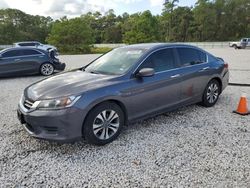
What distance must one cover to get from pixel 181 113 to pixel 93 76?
205cm

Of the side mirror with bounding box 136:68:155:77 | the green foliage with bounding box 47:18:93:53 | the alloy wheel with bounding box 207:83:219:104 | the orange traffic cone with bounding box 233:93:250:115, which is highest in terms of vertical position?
the green foliage with bounding box 47:18:93:53

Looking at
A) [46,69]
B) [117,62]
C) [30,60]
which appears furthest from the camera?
[46,69]

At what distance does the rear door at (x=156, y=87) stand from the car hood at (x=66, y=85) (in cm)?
49

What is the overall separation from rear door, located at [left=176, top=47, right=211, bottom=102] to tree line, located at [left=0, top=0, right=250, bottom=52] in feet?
113

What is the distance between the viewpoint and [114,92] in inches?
140

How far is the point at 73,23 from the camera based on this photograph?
118 ft

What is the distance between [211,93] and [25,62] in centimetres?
773

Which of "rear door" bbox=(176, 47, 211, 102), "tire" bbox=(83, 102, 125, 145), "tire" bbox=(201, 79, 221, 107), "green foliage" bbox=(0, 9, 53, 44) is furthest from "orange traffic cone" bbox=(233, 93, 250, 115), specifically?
"green foliage" bbox=(0, 9, 53, 44)

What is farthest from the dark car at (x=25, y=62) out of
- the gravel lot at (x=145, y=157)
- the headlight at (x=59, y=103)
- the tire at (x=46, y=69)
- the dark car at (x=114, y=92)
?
the headlight at (x=59, y=103)

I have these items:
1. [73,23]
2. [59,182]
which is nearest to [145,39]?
[73,23]

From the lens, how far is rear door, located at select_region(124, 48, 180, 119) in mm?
3857

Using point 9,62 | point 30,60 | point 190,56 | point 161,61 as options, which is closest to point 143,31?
point 30,60

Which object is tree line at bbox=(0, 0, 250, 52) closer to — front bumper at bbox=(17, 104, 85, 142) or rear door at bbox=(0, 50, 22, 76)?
rear door at bbox=(0, 50, 22, 76)

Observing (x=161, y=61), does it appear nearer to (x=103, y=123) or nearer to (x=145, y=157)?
(x=103, y=123)
